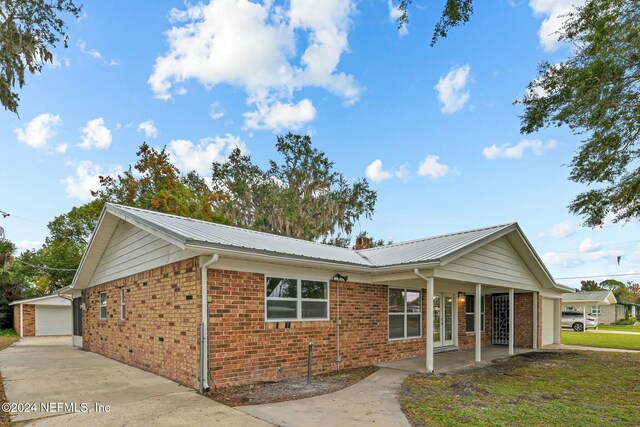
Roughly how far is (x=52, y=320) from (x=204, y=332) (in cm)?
2384

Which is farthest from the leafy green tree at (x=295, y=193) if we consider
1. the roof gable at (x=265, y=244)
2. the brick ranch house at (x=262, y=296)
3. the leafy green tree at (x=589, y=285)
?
the leafy green tree at (x=589, y=285)

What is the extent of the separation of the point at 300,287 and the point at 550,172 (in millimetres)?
8764

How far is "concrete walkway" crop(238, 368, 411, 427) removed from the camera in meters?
5.33

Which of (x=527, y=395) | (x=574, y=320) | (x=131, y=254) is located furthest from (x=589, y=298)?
(x=131, y=254)

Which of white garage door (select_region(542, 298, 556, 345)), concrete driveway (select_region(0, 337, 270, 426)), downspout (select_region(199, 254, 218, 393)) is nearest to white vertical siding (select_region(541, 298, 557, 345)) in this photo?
white garage door (select_region(542, 298, 556, 345))

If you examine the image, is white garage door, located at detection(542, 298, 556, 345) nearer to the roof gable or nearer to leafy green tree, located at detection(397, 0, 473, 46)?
the roof gable

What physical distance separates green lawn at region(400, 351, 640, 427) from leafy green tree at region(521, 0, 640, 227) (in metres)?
4.20

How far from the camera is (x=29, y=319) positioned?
23875mm

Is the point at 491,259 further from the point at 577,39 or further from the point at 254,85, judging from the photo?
the point at 254,85

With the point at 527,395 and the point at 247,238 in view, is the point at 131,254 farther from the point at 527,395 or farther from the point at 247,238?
the point at 527,395

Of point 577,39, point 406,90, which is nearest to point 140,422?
point 577,39

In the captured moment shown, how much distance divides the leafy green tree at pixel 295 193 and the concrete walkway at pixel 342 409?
2046cm

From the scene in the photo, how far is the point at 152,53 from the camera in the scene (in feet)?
45.4

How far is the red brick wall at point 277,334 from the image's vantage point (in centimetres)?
729
